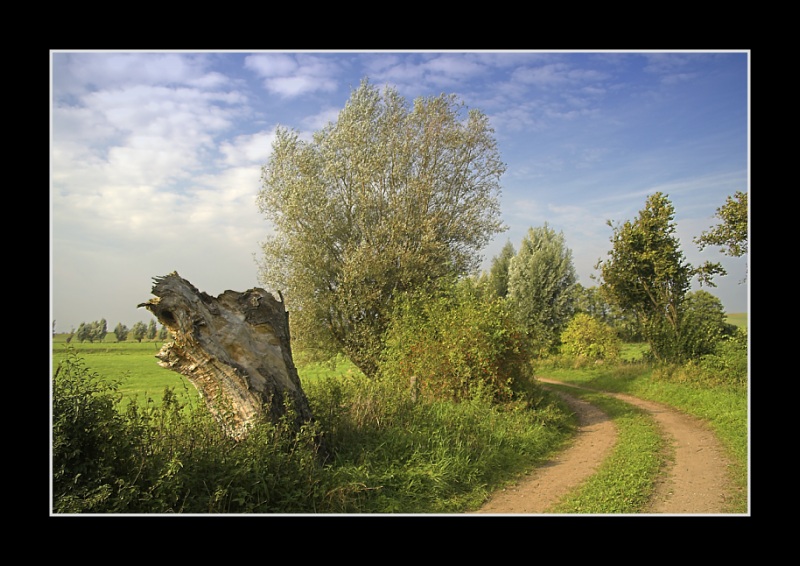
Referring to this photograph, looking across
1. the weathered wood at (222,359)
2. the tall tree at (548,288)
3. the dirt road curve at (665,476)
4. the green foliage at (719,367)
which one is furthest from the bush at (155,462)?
the tall tree at (548,288)

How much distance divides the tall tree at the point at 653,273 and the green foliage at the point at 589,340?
4.78 metres

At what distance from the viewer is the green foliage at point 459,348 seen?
450 inches

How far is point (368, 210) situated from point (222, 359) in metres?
8.49

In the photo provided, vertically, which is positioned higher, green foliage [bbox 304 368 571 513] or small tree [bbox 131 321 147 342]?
small tree [bbox 131 321 147 342]

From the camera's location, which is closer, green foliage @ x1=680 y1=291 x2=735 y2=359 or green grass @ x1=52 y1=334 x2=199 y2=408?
green grass @ x1=52 y1=334 x2=199 y2=408

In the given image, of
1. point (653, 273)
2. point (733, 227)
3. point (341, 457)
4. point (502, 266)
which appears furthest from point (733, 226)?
point (502, 266)

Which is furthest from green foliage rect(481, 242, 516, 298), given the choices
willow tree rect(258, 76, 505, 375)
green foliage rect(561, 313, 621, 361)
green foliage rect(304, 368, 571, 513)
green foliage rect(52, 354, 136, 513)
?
green foliage rect(52, 354, 136, 513)

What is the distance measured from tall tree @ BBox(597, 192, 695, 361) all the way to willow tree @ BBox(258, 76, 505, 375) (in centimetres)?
676

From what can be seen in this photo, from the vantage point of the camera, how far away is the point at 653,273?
19.0 metres

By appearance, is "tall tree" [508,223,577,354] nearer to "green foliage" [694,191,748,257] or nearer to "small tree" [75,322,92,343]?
"green foliage" [694,191,748,257]

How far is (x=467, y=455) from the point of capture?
782 centimetres

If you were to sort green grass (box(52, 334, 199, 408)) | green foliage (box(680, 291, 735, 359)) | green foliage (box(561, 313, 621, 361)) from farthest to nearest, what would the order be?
1. green foliage (box(561, 313, 621, 361))
2. green foliage (box(680, 291, 735, 359))
3. green grass (box(52, 334, 199, 408))

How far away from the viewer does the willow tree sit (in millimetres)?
14391
